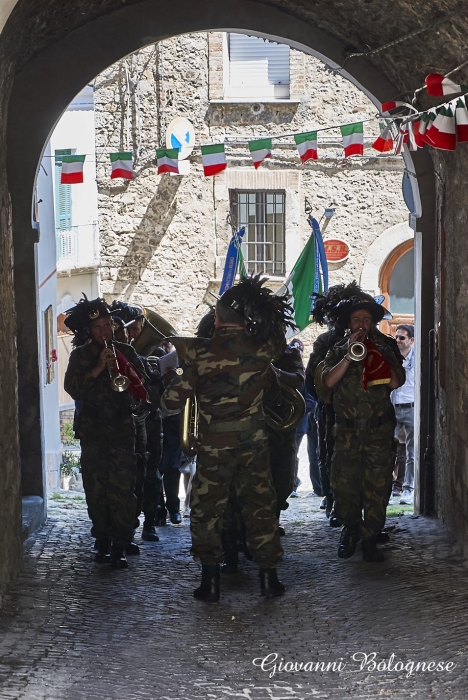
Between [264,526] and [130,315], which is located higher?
[130,315]

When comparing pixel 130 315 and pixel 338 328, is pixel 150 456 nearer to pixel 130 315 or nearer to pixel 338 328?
pixel 130 315

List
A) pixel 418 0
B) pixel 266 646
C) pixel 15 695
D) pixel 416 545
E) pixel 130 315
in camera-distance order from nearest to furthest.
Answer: pixel 15 695 < pixel 266 646 < pixel 418 0 < pixel 416 545 < pixel 130 315

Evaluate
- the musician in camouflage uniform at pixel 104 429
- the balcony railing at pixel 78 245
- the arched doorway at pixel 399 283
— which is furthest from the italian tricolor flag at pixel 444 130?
the balcony railing at pixel 78 245

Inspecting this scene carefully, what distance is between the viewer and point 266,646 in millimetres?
Result: 5492

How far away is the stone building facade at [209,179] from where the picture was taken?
19516 mm

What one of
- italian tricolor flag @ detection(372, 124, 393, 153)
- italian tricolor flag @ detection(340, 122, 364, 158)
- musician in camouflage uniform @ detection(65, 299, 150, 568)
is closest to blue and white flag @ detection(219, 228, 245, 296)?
italian tricolor flag @ detection(340, 122, 364, 158)

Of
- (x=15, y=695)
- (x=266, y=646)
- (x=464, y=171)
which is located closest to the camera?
(x=15, y=695)

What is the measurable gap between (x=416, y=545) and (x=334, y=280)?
42.4ft

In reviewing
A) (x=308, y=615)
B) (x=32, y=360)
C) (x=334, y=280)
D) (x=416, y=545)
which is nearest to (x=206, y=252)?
(x=334, y=280)

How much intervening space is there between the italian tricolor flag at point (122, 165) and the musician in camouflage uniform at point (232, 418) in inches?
196

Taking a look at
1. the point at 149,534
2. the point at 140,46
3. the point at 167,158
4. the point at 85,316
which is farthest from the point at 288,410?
the point at 167,158

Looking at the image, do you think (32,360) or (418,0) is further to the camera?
(32,360)

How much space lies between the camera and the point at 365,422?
7109 millimetres

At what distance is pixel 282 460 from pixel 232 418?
1449 mm
